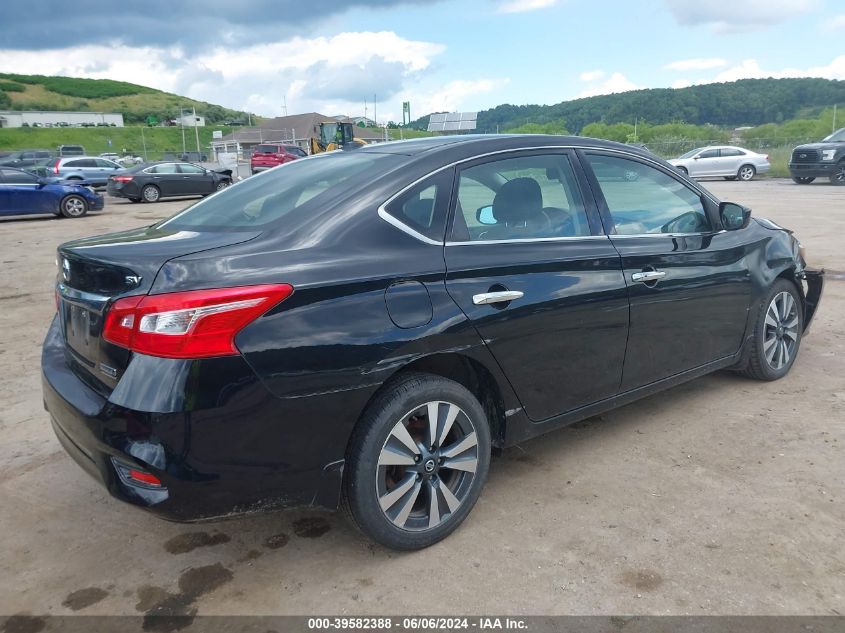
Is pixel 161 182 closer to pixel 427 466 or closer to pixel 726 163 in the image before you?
pixel 726 163

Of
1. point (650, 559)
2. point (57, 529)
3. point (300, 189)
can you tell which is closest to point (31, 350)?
point (57, 529)

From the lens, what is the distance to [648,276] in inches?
144

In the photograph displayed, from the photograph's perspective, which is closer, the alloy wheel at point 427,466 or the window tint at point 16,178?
the alloy wheel at point 427,466

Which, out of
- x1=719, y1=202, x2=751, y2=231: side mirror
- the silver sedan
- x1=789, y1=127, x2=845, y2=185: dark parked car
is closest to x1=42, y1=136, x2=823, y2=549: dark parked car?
x1=719, y1=202, x2=751, y2=231: side mirror

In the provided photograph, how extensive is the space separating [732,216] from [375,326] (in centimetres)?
268

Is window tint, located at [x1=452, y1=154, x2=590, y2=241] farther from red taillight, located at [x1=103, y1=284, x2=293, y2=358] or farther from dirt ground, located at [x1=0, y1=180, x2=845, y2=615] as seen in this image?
dirt ground, located at [x1=0, y1=180, x2=845, y2=615]

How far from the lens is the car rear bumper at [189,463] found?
2.38m

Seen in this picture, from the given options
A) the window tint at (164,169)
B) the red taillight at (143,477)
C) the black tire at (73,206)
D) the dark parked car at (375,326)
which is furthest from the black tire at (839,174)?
the red taillight at (143,477)

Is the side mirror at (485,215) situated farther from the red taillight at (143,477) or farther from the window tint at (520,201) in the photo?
the red taillight at (143,477)

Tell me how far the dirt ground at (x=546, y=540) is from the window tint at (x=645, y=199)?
1.16m

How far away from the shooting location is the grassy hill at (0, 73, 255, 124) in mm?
133875

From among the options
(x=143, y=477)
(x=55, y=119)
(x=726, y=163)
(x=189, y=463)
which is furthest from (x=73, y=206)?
(x=55, y=119)

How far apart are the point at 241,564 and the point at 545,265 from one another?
1.81 metres

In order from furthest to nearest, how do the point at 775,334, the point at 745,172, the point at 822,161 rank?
the point at 745,172 < the point at 822,161 < the point at 775,334
